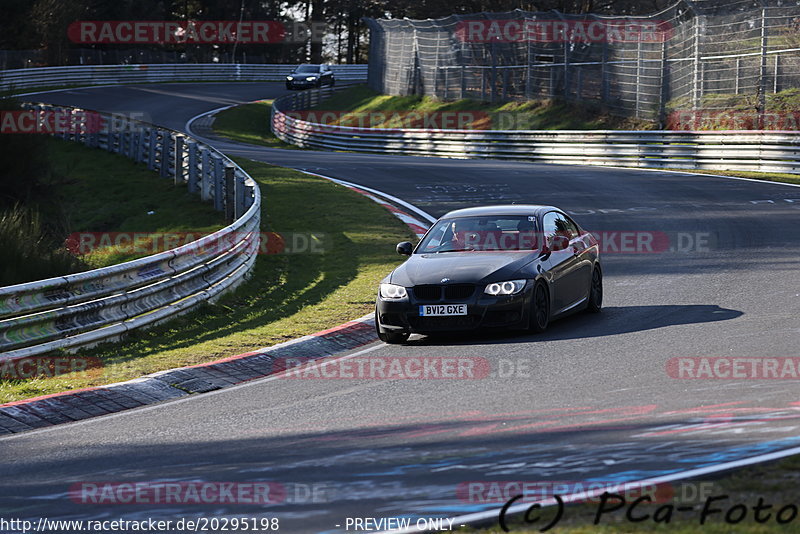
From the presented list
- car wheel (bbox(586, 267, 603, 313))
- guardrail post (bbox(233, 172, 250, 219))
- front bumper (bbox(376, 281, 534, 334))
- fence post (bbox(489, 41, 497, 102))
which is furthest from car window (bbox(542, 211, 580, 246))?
fence post (bbox(489, 41, 497, 102))

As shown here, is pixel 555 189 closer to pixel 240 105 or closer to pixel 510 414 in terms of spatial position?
pixel 510 414

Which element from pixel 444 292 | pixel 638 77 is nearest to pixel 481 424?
pixel 444 292

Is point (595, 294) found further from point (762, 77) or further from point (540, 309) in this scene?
point (762, 77)

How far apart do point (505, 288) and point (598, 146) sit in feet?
73.1

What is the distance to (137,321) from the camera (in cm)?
1266

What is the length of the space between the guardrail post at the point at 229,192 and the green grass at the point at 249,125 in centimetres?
2567

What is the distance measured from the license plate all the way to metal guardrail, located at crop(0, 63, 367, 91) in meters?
53.2

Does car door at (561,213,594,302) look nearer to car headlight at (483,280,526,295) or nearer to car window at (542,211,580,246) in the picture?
car window at (542,211,580,246)

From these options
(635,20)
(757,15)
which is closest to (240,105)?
(635,20)

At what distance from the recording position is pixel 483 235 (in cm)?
1301

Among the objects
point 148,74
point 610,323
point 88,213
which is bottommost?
point 88,213

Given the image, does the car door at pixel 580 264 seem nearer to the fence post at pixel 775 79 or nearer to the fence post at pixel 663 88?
the fence post at pixel 775 79

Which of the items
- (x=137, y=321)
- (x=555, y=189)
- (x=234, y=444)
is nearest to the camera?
(x=234, y=444)

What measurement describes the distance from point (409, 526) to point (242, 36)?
9181cm
